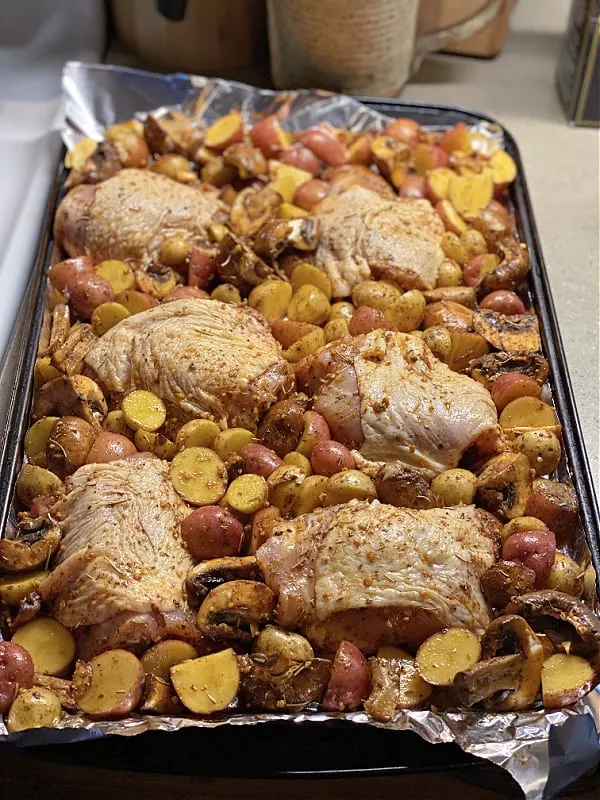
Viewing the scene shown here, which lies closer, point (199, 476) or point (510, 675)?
point (510, 675)

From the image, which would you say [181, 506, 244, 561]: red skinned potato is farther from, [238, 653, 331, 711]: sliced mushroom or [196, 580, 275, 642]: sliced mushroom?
[238, 653, 331, 711]: sliced mushroom

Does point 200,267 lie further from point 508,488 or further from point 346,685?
point 346,685

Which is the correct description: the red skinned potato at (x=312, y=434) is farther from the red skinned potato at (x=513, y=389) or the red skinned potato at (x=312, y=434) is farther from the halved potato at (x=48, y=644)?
the halved potato at (x=48, y=644)

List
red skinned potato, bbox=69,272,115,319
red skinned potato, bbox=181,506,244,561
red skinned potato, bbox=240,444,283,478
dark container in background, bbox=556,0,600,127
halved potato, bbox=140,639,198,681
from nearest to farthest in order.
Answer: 1. halved potato, bbox=140,639,198,681
2. red skinned potato, bbox=181,506,244,561
3. red skinned potato, bbox=240,444,283,478
4. red skinned potato, bbox=69,272,115,319
5. dark container in background, bbox=556,0,600,127

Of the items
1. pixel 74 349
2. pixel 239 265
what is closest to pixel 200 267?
pixel 239 265

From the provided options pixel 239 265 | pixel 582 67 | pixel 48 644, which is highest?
pixel 582 67

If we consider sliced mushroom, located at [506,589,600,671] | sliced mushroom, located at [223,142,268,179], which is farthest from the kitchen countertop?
sliced mushroom, located at [223,142,268,179]
